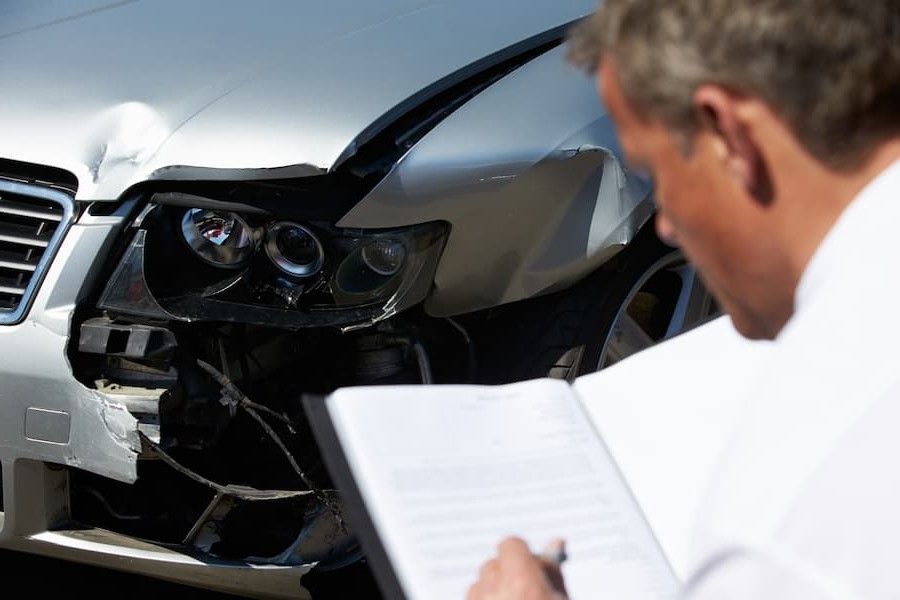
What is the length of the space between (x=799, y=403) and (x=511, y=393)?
726mm

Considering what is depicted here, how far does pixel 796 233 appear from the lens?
3.79ft

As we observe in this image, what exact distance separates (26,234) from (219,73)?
52 centimetres

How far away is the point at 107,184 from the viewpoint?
262 centimetres

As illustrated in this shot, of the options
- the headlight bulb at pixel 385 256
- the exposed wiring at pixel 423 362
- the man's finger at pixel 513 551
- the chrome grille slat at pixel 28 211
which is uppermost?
the chrome grille slat at pixel 28 211

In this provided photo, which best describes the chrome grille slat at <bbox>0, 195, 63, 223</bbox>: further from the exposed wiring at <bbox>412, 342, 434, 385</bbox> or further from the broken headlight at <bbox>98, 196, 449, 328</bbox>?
the exposed wiring at <bbox>412, 342, 434, 385</bbox>

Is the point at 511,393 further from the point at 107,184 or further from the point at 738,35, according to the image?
the point at 107,184

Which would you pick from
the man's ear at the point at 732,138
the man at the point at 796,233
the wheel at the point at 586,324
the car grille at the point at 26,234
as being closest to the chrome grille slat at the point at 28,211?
the car grille at the point at 26,234

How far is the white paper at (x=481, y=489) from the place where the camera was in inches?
56.6

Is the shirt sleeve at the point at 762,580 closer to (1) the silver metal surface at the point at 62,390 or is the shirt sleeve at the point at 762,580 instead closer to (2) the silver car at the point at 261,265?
(2) the silver car at the point at 261,265

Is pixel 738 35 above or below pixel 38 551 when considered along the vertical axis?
above

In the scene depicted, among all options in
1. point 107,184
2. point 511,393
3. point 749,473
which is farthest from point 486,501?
point 107,184

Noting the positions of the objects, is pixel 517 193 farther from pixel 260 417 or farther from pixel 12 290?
pixel 12 290

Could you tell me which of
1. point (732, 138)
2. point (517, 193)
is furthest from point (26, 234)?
point (732, 138)

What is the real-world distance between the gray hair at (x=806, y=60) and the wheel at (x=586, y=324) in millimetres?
1732
